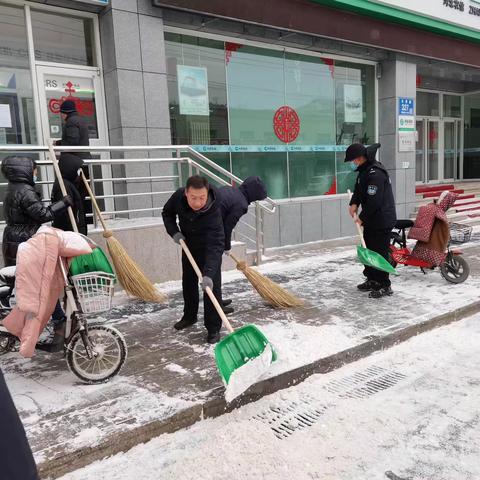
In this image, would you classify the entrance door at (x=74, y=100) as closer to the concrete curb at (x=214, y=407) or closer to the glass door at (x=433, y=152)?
the concrete curb at (x=214, y=407)

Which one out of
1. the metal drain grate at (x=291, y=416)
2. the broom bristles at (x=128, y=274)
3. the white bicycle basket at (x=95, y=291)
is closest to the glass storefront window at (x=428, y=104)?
the broom bristles at (x=128, y=274)

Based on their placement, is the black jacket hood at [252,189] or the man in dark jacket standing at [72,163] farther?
the man in dark jacket standing at [72,163]

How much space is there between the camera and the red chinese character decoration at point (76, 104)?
730 centimetres

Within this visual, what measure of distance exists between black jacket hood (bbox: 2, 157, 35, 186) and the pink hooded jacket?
88 cm

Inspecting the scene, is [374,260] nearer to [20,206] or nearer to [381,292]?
[381,292]

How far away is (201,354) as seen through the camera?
4.03 metres

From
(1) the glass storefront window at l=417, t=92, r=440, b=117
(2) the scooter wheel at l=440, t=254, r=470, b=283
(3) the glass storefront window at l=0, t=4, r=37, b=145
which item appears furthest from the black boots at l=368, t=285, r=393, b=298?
(1) the glass storefront window at l=417, t=92, r=440, b=117

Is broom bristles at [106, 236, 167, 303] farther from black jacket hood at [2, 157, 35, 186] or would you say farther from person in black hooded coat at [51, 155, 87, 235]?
black jacket hood at [2, 157, 35, 186]

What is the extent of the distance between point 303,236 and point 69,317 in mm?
6987

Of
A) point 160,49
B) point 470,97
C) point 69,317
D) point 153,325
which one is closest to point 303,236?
point 160,49

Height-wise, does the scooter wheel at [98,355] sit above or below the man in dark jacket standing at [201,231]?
below

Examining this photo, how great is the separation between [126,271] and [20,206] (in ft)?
5.51

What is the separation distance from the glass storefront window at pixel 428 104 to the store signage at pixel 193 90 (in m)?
9.58

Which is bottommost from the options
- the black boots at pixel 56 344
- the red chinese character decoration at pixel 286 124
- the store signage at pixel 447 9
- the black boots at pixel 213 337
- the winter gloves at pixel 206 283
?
the black boots at pixel 213 337
